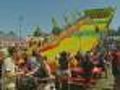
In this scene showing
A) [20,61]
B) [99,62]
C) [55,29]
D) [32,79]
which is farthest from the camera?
[55,29]

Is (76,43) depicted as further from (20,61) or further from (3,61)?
(3,61)

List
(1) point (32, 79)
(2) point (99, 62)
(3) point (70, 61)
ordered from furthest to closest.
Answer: (2) point (99, 62), (3) point (70, 61), (1) point (32, 79)

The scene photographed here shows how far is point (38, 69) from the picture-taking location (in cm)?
973

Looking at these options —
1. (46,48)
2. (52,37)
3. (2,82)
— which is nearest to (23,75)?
(2,82)

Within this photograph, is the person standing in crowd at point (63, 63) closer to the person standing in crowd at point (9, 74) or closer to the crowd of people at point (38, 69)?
the crowd of people at point (38, 69)

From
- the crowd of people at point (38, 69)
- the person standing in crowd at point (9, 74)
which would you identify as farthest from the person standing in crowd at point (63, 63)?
the person standing in crowd at point (9, 74)

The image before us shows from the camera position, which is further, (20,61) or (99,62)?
(99,62)

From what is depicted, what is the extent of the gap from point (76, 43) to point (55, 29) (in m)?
2.42

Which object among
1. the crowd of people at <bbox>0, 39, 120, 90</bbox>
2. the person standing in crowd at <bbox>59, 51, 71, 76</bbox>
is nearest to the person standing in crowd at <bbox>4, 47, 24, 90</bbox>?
the crowd of people at <bbox>0, 39, 120, 90</bbox>

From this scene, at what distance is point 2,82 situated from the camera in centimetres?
1035

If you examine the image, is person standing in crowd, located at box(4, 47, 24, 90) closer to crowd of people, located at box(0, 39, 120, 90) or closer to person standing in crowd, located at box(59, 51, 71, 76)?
crowd of people, located at box(0, 39, 120, 90)

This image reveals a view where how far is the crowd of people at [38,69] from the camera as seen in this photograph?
9538 mm

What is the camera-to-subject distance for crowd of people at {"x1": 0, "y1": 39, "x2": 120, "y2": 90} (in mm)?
9538

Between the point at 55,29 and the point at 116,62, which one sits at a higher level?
the point at 55,29
